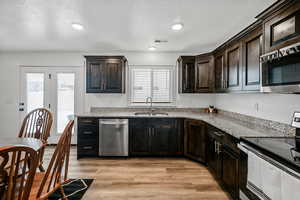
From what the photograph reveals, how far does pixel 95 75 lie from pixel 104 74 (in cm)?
20

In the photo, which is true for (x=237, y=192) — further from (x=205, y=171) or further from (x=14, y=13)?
(x=14, y=13)

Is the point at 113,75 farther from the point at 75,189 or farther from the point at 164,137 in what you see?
the point at 75,189

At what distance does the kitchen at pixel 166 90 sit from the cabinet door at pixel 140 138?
0.02 meters

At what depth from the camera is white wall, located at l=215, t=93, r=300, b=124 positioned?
236cm

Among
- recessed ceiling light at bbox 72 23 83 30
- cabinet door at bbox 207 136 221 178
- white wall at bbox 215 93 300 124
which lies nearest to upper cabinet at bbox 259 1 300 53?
white wall at bbox 215 93 300 124

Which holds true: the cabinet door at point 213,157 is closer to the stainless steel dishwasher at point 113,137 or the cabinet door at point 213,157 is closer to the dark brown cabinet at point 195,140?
the dark brown cabinet at point 195,140

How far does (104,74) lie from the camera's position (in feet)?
14.7

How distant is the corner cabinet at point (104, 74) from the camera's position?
4.45m

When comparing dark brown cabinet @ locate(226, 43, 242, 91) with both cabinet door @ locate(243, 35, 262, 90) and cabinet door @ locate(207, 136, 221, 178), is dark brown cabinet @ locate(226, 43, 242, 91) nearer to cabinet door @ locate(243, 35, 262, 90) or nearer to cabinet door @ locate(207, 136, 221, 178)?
cabinet door @ locate(243, 35, 262, 90)

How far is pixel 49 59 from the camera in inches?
201

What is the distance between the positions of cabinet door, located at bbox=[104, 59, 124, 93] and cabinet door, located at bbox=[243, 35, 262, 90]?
2650 millimetres

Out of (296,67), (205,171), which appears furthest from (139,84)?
(296,67)

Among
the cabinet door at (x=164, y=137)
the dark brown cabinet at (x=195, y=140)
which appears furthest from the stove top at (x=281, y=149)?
the cabinet door at (x=164, y=137)

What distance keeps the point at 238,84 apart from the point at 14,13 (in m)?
3.32
